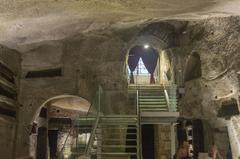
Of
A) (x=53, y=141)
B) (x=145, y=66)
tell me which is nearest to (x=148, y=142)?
(x=145, y=66)

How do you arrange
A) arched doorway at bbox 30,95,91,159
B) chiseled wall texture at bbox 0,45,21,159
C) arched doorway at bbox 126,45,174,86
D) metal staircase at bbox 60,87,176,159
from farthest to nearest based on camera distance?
arched doorway at bbox 126,45,174,86
arched doorway at bbox 30,95,91,159
chiseled wall texture at bbox 0,45,21,159
metal staircase at bbox 60,87,176,159

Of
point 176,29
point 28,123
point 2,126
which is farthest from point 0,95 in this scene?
point 176,29

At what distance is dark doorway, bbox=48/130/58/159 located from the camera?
20245 millimetres

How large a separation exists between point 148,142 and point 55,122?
20.7ft

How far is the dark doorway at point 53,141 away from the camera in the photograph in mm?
20245

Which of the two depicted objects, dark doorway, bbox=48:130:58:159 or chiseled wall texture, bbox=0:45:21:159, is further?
dark doorway, bbox=48:130:58:159

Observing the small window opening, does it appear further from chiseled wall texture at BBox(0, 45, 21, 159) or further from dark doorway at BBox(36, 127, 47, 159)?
dark doorway at BBox(36, 127, 47, 159)

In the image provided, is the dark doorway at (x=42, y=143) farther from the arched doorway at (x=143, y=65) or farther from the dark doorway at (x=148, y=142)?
the arched doorway at (x=143, y=65)

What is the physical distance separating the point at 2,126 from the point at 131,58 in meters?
12.6

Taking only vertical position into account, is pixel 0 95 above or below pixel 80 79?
below

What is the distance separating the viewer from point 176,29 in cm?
1973

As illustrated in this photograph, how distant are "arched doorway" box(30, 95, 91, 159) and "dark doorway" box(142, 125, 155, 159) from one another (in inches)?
166

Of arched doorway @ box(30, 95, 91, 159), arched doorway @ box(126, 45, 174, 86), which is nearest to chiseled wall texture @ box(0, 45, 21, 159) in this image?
arched doorway @ box(30, 95, 91, 159)

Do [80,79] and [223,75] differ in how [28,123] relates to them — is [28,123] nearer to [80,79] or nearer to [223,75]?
[80,79]
